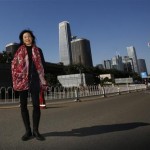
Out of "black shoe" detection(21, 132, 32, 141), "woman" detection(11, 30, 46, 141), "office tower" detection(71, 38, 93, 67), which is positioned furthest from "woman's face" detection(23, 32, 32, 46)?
"office tower" detection(71, 38, 93, 67)

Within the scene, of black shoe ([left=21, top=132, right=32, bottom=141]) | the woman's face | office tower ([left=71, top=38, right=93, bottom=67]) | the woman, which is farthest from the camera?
office tower ([left=71, top=38, right=93, bottom=67])

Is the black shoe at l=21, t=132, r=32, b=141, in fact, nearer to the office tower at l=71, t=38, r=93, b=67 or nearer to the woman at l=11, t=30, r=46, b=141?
the woman at l=11, t=30, r=46, b=141

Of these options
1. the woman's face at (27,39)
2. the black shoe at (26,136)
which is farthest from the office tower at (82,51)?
the black shoe at (26,136)

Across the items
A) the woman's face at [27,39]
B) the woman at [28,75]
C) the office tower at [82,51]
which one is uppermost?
the office tower at [82,51]

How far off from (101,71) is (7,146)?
129857 millimetres

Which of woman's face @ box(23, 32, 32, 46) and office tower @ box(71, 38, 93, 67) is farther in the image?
office tower @ box(71, 38, 93, 67)

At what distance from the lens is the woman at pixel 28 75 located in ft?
14.1

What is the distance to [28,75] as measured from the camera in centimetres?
436

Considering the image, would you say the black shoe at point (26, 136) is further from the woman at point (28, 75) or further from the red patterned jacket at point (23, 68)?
the red patterned jacket at point (23, 68)

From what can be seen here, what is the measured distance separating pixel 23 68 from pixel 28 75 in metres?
0.14

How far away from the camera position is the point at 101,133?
4.41 meters

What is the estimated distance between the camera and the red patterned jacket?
430cm

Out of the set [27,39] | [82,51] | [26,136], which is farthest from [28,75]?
[82,51]

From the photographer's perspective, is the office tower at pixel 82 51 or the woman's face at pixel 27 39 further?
the office tower at pixel 82 51
